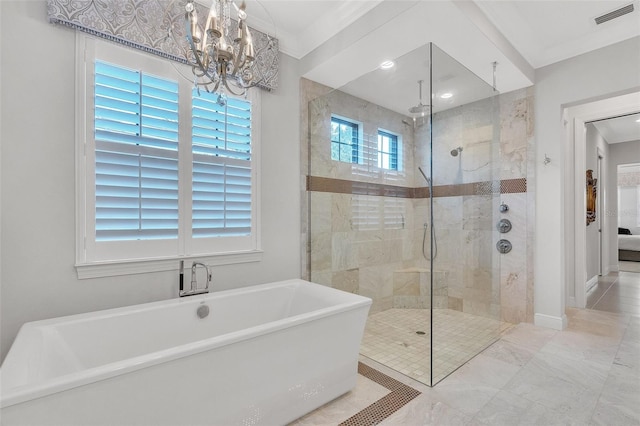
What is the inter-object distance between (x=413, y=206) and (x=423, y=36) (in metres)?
1.54

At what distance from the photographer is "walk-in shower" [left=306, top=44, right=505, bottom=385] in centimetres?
248

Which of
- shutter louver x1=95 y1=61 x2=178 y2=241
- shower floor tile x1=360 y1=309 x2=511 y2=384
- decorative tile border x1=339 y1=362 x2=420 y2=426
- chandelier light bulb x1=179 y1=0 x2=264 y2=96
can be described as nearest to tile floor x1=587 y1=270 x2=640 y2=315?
shower floor tile x1=360 y1=309 x2=511 y2=384

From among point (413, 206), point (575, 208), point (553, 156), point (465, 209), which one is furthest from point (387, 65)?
point (575, 208)

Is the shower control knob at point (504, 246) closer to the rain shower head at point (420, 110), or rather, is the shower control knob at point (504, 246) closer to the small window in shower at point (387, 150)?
the small window in shower at point (387, 150)

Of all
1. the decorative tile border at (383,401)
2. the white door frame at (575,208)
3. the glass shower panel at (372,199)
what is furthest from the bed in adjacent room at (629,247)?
the decorative tile border at (383,401)

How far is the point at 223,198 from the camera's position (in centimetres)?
246

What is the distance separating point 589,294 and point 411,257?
304 cm

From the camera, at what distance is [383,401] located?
187 cm

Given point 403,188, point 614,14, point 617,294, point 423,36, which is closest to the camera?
point 423,36

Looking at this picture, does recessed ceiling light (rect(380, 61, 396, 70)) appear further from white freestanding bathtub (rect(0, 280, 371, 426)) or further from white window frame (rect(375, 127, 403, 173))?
white freestanding bathtub (rect(0, 280, 371, 426))

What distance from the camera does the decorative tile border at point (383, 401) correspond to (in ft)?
5.57

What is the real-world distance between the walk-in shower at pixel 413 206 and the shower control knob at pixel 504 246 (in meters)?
0.31

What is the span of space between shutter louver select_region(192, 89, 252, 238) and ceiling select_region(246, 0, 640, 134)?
0.81m

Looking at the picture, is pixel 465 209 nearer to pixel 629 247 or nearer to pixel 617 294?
pixel 617 294
